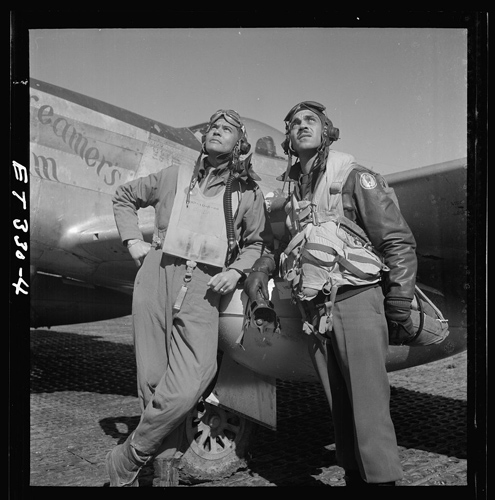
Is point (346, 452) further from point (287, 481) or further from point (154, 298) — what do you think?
point (154, 298)

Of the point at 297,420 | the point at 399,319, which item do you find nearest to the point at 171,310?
the point at 399,319

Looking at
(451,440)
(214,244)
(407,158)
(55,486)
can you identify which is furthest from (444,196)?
(55,486)

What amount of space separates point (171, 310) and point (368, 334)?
910mm

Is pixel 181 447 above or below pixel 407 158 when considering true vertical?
below

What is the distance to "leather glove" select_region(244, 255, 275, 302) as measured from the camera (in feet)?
8.61

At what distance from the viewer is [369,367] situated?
2453 millimetres

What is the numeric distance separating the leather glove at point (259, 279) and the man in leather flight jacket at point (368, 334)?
214 millimetres

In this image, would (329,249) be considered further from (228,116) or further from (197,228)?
(228,116)

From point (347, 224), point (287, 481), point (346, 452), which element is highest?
point (347, 224)

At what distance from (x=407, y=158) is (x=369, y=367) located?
1.12 m

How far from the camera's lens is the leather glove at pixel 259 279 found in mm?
2623

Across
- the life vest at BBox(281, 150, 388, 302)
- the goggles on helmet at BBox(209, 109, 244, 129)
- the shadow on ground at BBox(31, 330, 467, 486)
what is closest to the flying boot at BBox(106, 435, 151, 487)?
the shadow on ground at BBox(31, 330, 467, 486)

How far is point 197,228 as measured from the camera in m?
2.73
